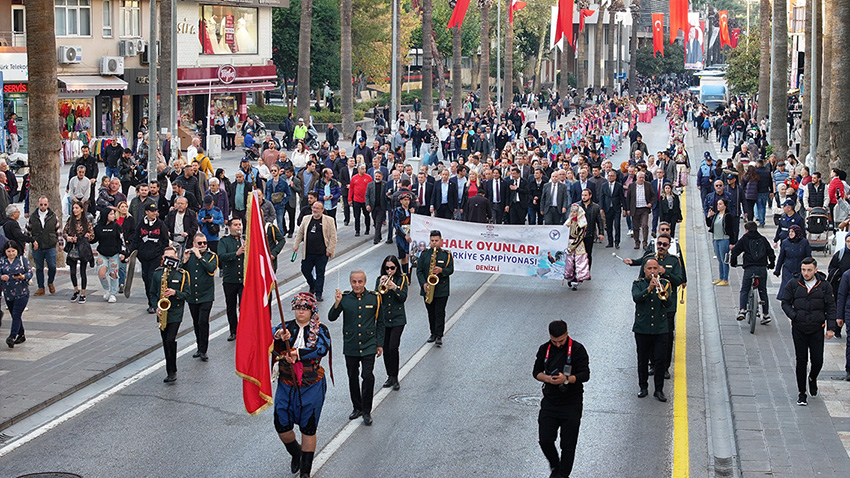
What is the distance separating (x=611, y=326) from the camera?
58.8ft


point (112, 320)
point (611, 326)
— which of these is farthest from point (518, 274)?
point (112, 320)

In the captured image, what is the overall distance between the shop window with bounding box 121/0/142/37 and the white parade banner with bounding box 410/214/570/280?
111 ft

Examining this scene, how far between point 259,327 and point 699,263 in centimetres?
1549

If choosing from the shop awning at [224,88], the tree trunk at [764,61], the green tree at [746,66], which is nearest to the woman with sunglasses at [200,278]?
the shop awning at [224,88]

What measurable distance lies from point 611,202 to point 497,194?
97.5 inches

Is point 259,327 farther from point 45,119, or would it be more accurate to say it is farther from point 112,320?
point 45,119

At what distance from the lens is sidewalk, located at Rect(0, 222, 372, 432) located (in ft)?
45.9

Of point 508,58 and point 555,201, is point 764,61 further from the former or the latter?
point 555,201

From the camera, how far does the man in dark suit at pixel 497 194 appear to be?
26.3 metres

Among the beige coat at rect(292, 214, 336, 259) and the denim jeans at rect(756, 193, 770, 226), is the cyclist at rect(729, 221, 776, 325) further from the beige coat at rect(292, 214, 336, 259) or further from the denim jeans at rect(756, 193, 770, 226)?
the denim jeans at rect(756, 193, 770, 226)

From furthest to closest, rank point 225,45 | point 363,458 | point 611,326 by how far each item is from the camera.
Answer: point 225,45
point 611,326
point 363,458

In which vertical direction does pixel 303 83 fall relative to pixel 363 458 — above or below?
above

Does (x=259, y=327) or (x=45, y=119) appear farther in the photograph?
(x=45, y=119)

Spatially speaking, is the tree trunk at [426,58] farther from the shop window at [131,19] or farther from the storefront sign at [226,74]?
the shop window at [131,19]
